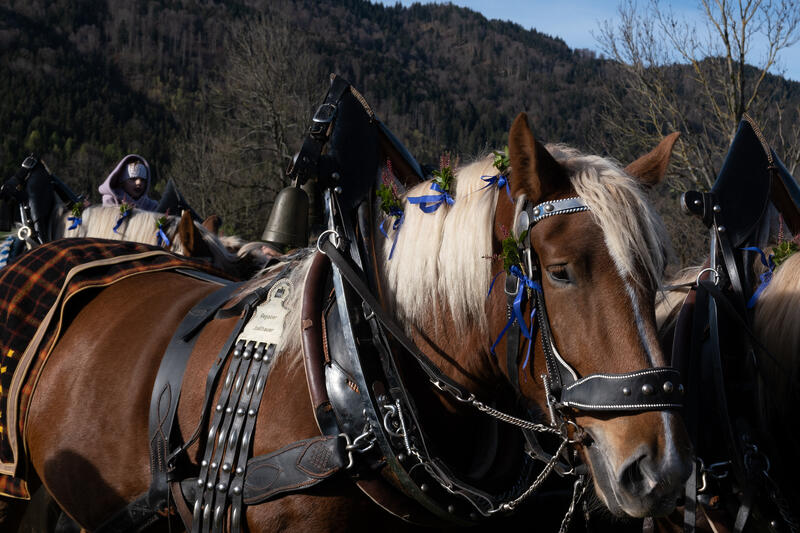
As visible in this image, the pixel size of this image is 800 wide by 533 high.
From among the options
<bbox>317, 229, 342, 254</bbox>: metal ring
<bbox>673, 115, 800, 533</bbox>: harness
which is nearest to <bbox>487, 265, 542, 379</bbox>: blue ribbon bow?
<bbox>317, 229, 342, 254</bbox>: metal ring

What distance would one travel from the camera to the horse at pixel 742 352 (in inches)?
88.6

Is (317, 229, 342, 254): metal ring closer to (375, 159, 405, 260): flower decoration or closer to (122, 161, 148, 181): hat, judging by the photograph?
(375, 159, 405, 260): flower decoration

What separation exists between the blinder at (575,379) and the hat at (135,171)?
16.1 feet

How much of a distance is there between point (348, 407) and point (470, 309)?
446mm

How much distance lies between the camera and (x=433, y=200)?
6.46 feet

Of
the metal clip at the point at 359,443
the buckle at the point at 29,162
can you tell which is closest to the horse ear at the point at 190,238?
the buckle at the point at 29,162

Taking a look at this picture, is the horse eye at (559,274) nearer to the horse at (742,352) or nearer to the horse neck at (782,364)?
the horse at (742,352)

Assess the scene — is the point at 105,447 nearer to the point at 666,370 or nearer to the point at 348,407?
the point at 348,407

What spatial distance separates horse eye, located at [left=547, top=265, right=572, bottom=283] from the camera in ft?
5.41

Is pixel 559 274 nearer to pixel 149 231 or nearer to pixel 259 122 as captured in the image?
pixel 149 231

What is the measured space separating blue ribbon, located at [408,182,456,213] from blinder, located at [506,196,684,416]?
11.0 inches

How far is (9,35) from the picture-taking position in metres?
66.8

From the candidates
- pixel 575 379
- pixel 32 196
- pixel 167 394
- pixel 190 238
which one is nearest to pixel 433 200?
pixel 575 379

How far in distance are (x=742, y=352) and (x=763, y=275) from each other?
34cm
